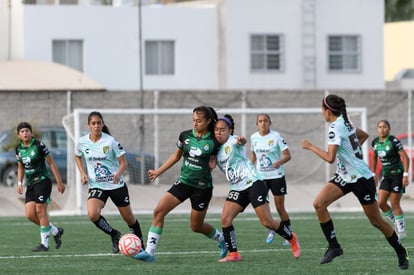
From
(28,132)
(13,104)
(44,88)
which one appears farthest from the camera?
(44,88)

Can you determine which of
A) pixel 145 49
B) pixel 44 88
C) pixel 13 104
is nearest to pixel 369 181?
pixel 13 104

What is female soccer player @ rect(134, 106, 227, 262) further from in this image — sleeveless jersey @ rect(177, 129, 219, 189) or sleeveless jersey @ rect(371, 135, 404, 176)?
sleeveless jersey @ rect(371, 135, 404, 176)

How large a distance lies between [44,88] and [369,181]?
2459 cm

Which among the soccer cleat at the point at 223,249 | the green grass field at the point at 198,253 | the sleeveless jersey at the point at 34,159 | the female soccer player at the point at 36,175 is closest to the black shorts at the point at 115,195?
the green grass field at the point at 198,253

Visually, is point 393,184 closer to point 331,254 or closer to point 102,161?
point 331,254

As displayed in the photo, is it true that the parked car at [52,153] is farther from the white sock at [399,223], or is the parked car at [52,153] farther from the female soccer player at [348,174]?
the female soccer player at [348,174]

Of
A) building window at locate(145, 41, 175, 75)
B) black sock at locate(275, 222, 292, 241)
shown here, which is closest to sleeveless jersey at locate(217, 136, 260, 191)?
black sock at locate(275, 222, 292, 241)

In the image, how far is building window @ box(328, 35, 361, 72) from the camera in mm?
44531

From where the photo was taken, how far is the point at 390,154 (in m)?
19.0

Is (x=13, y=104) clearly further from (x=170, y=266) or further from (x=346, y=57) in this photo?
(x=170, y=266)

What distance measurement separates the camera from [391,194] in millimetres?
19016

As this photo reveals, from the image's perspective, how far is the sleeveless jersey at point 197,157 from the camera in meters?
14.6

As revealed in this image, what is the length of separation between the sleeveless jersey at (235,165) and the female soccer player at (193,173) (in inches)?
4.9

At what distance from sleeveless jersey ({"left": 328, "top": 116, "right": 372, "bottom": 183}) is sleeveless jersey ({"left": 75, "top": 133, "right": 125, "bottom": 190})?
3432 mm
